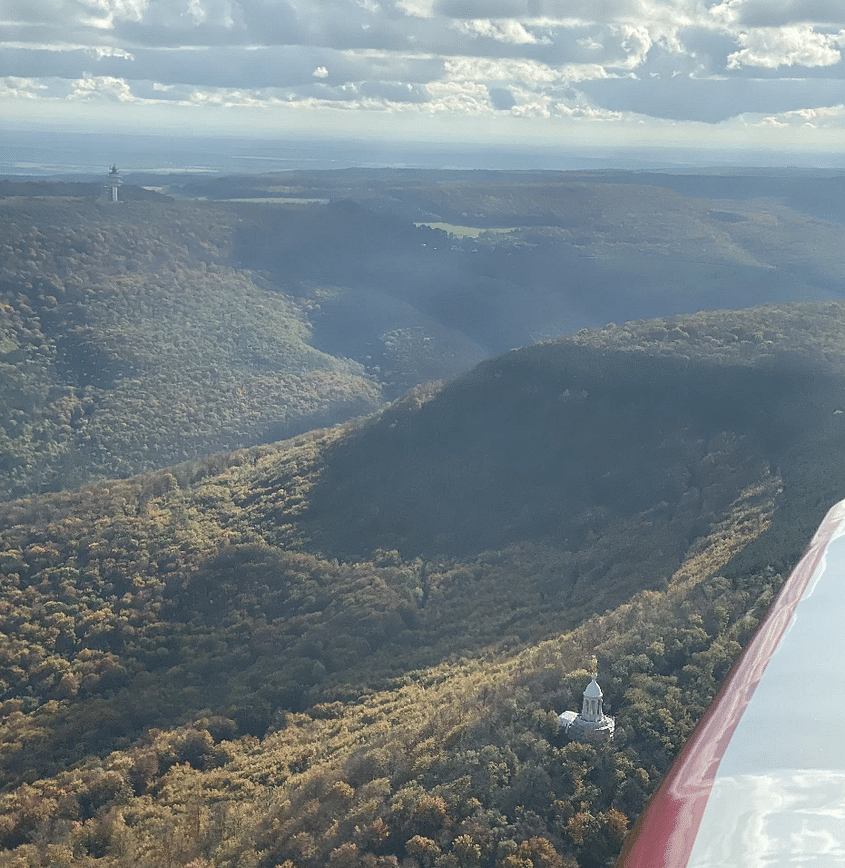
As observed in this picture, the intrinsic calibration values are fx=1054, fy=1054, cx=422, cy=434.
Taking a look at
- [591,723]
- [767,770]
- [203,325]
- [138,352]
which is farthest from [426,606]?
[203,325]

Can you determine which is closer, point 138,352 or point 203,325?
point 138,352

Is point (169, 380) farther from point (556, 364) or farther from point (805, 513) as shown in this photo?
point (805, 513)

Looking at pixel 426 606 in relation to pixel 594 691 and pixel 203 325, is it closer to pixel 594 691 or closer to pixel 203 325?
pixel 594 691

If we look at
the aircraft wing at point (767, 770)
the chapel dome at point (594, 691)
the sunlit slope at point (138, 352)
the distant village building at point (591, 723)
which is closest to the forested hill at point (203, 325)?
the sunlit slope at point (138, 352)

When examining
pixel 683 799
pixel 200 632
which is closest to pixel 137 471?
pixel 200 632

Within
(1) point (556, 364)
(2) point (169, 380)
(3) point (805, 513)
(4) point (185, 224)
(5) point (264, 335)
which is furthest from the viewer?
(4) point (185, 224)

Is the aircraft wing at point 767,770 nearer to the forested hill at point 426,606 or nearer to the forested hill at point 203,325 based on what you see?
the forested hill at point 426,606
